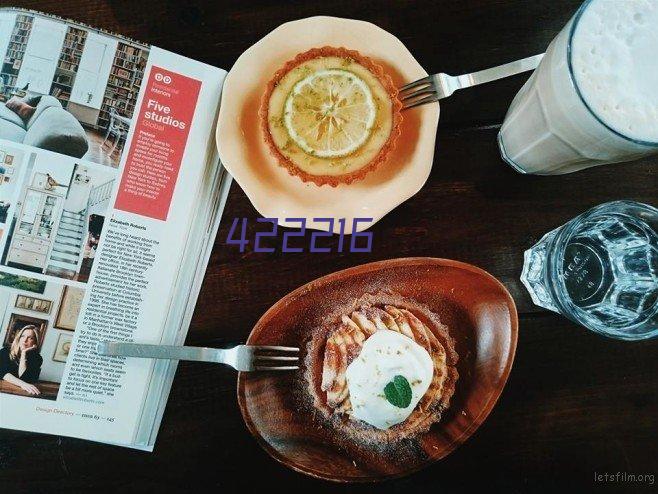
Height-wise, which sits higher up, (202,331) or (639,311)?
(639,311)

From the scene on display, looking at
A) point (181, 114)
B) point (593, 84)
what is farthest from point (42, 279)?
point (593, 84)

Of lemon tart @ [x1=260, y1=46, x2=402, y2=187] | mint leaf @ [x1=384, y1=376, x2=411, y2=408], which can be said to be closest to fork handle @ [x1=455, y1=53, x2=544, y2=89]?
lemon tart @ [x1=260, y1=46, x2=402, y2=187]

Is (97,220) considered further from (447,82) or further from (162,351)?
(447,82)

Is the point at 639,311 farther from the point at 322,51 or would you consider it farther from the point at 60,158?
the point at 60,158

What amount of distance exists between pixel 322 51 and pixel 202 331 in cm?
59

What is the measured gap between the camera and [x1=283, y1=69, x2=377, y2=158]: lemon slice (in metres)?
1.03

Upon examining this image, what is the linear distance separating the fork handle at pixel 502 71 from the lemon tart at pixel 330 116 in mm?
158

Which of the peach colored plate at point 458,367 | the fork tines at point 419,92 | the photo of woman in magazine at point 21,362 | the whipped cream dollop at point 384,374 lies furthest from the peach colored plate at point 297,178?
the photo of woman in magazine at point 21,362

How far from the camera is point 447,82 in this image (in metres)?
1.03

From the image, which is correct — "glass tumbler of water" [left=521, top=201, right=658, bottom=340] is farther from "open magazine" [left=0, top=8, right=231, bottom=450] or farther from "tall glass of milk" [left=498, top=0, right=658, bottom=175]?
"open magazine" [left=0, top=8, right=231, bottom=450]

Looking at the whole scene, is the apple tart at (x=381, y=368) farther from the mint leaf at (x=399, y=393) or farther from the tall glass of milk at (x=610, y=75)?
the tall glass of milk at (x=610, y=75)

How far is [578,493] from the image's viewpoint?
3.68ft

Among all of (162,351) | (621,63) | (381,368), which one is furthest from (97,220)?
(621,63)

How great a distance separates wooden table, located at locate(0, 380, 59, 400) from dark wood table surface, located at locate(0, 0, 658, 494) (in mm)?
85
